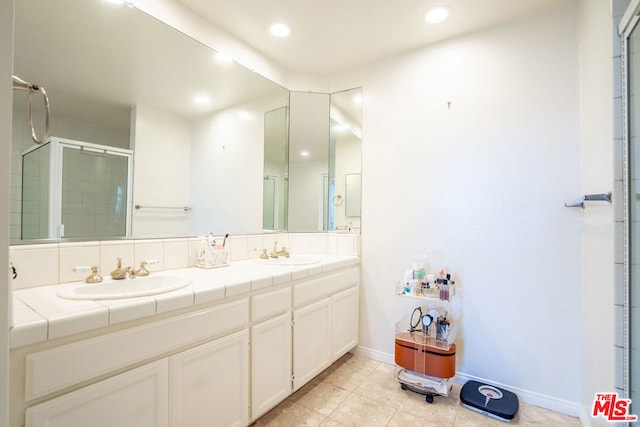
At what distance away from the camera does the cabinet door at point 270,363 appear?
1.56m

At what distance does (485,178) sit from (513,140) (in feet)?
0.97

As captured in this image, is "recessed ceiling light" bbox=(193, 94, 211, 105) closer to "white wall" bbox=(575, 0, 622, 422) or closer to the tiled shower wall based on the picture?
the tiled shower wall

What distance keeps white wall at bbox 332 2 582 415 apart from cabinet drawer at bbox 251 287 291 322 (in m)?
1.01

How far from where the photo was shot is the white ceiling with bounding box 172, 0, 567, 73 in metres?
1.86

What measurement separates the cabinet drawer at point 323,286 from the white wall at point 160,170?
86cm

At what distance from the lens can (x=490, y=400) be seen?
1845 millimetres

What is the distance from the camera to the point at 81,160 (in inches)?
59.6

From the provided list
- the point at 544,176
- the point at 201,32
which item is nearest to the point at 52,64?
the point at 201,32

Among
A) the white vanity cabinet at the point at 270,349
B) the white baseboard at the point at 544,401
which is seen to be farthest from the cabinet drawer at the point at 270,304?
the white baseboard at the point at 544,401

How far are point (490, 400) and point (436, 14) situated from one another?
→ 251cm

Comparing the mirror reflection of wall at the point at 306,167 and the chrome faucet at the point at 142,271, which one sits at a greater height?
the mirror reflection of wall at the point at 306,167

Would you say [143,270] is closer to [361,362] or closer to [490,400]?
[361,362]

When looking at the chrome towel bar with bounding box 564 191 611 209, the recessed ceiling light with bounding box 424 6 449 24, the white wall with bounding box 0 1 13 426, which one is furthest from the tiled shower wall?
the chrome towel bar with bounding box 564 191 611 209

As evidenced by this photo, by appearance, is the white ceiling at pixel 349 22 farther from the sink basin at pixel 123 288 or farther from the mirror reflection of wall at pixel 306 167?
the sink basin at pixel 123 288
